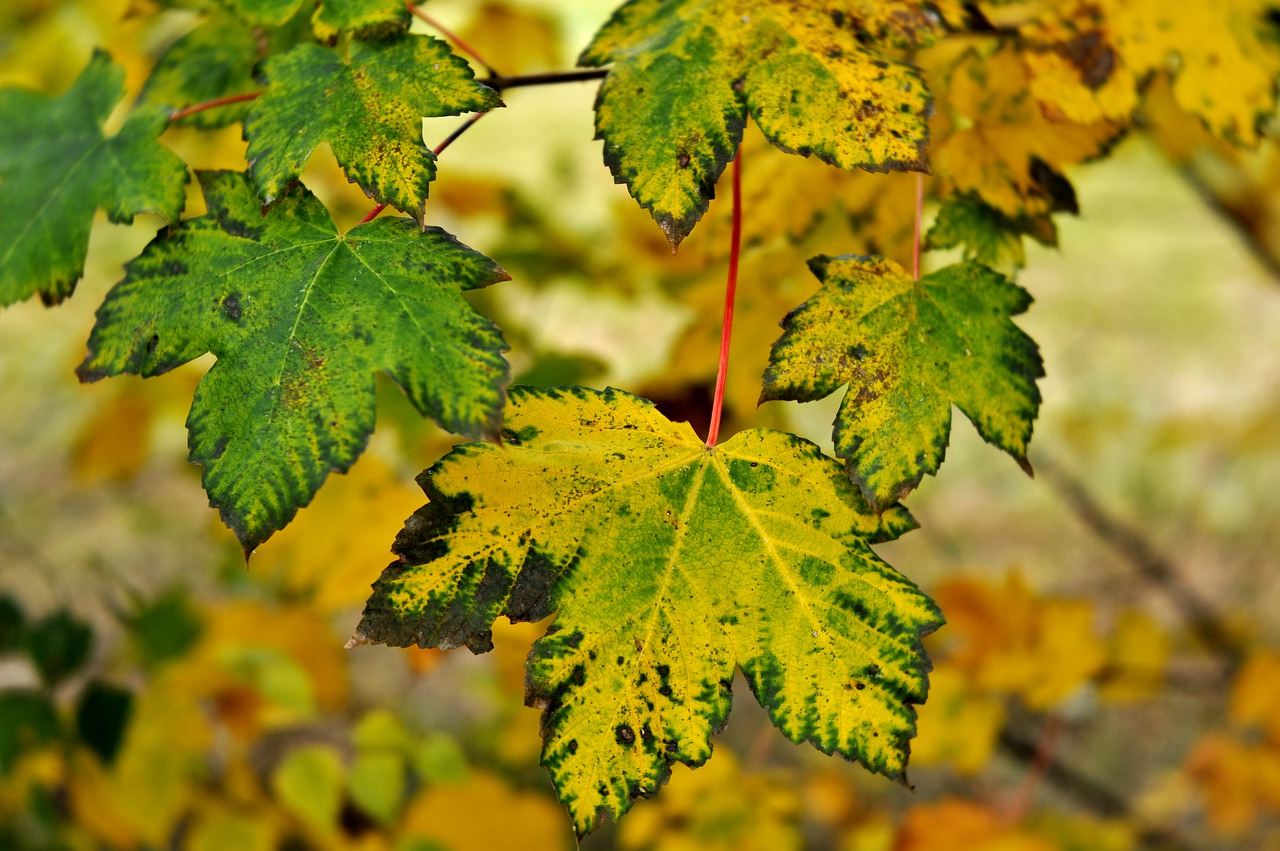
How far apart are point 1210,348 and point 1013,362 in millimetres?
4426

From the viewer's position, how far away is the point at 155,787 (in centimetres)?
135

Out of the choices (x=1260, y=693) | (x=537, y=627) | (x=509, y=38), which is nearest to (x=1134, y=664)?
(x=1260, y=693)

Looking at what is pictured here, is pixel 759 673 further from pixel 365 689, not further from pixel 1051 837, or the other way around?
pixel 365 689

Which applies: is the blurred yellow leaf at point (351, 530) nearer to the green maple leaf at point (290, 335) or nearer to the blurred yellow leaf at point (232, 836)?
the blurred yellow leaf at point (232, 836)

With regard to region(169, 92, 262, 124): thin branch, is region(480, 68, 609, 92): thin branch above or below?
above

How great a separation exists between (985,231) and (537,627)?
783 mm

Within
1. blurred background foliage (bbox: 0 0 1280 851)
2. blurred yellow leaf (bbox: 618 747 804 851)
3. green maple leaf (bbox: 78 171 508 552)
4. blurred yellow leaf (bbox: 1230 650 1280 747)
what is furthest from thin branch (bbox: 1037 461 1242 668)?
green maple leaf (bbox: 78 171 508 552)

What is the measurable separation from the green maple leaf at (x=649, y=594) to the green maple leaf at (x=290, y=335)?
2.2 inches

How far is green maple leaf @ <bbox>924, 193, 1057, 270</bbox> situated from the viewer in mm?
741

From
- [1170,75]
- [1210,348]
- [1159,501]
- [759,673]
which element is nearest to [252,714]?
[759,673]

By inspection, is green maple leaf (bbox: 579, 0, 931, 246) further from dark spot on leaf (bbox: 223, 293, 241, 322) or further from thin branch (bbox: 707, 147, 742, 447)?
dark spot on leaf (bbox: 223, 293, 241, 322)

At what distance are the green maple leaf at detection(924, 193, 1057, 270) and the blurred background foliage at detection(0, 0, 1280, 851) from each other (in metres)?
0.10

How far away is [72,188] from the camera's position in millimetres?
712

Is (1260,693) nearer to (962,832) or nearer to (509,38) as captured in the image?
(962,832)
